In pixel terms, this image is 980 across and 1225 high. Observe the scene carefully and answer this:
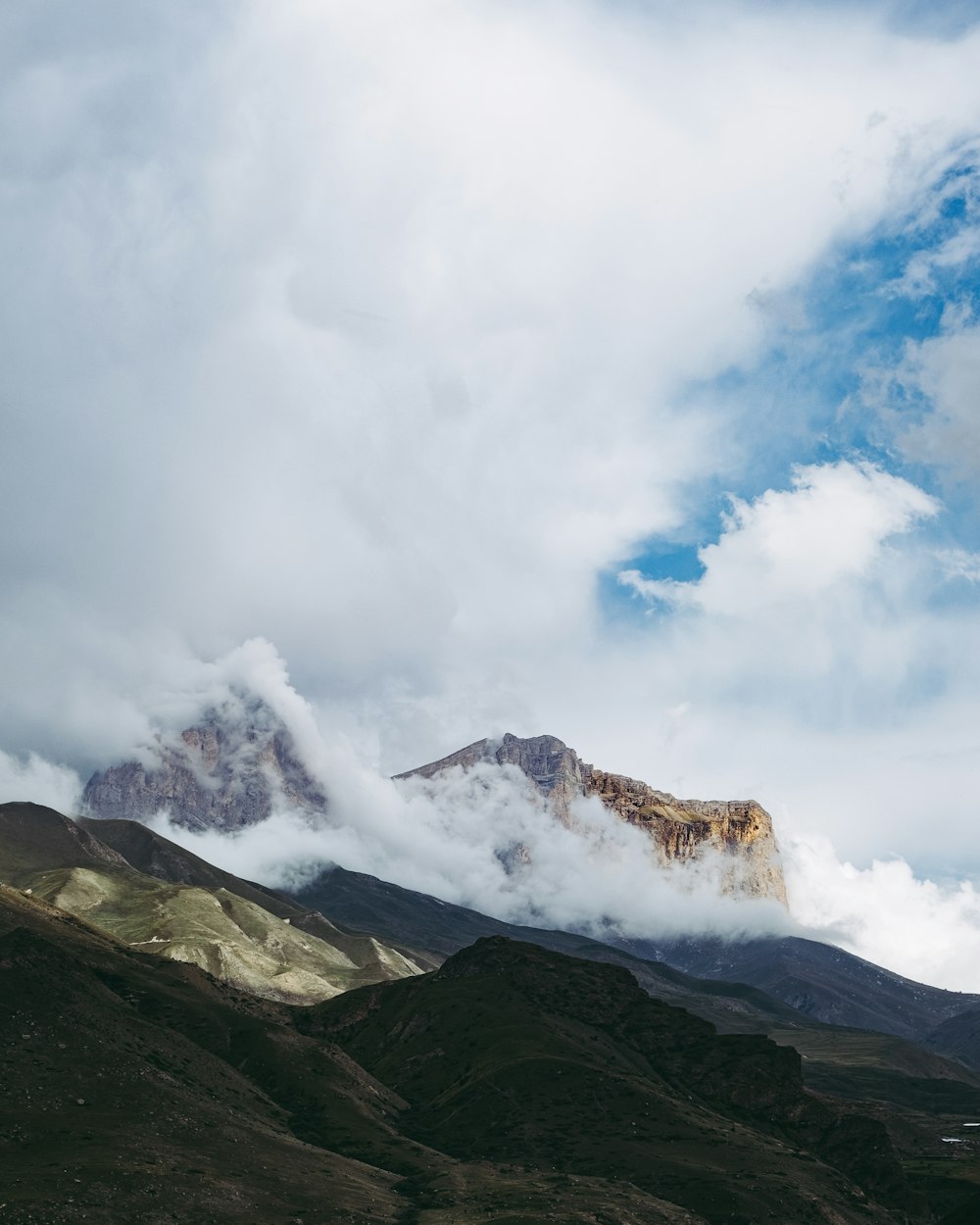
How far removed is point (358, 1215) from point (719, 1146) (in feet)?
262

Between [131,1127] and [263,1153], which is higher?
[131,1127]

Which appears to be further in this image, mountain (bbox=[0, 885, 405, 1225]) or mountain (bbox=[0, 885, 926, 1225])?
mountain (bbox=[0, 885, 926, 1225])

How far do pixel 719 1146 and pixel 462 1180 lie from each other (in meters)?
51.9

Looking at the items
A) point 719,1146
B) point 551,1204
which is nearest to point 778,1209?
point 719,1146

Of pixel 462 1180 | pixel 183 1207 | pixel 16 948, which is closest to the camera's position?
pixel 183 1207

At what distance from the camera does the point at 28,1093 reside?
141625mm

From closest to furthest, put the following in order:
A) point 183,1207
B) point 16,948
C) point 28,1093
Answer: point 183,1207 < point 28,1093 < point 16,948

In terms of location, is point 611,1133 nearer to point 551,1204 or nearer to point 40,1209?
point 551,1204

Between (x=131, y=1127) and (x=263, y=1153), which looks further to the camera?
(x=263, y=1153)

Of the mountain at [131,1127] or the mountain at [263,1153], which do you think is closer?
the mountain at [131,1127]

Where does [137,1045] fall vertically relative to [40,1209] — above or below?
above

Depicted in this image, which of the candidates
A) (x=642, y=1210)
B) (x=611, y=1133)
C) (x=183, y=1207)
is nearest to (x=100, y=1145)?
(x=183, y=1207)

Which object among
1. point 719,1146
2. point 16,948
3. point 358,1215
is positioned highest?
point 16,948

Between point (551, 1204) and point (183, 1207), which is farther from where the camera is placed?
point (551, 1204)
